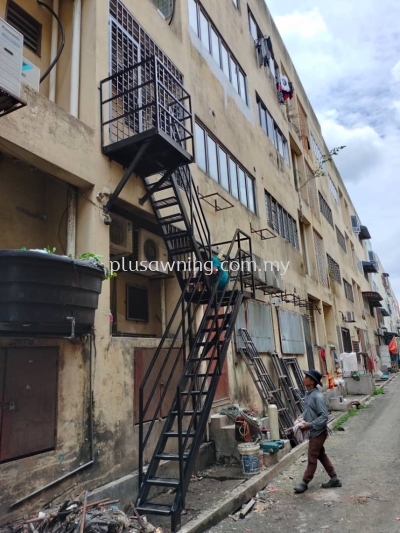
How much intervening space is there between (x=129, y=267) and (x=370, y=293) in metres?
31.6

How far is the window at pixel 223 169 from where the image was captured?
31.6ft

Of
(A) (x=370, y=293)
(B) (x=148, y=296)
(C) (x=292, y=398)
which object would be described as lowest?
(C) (x=292, y=398)

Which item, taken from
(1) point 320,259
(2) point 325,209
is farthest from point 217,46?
(2) point 325,209

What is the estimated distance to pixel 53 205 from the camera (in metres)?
6.13

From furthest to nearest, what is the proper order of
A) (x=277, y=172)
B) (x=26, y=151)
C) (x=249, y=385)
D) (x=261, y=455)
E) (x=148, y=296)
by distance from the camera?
(x=277, y=172), (x=249, y=385), (x=148, y=296), (x=261, y=455), (x=26, y=151)

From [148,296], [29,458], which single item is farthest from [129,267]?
[29,458]

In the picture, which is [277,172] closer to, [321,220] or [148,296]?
[321,220]

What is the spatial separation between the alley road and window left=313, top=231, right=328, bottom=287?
1110 centimetres

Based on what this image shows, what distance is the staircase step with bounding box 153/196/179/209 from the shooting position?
23.0 ft

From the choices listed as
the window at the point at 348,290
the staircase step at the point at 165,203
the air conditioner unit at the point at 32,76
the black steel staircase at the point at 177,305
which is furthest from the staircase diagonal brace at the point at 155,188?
the window at the point at 348,290

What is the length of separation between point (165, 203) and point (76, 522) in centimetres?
496

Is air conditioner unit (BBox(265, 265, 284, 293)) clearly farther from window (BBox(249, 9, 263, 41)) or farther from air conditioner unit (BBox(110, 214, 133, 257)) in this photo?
window (BBox(249, 9, 263, 41))

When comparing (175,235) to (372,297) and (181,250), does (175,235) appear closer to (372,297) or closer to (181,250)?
(181,250)

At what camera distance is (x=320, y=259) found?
2006cm
